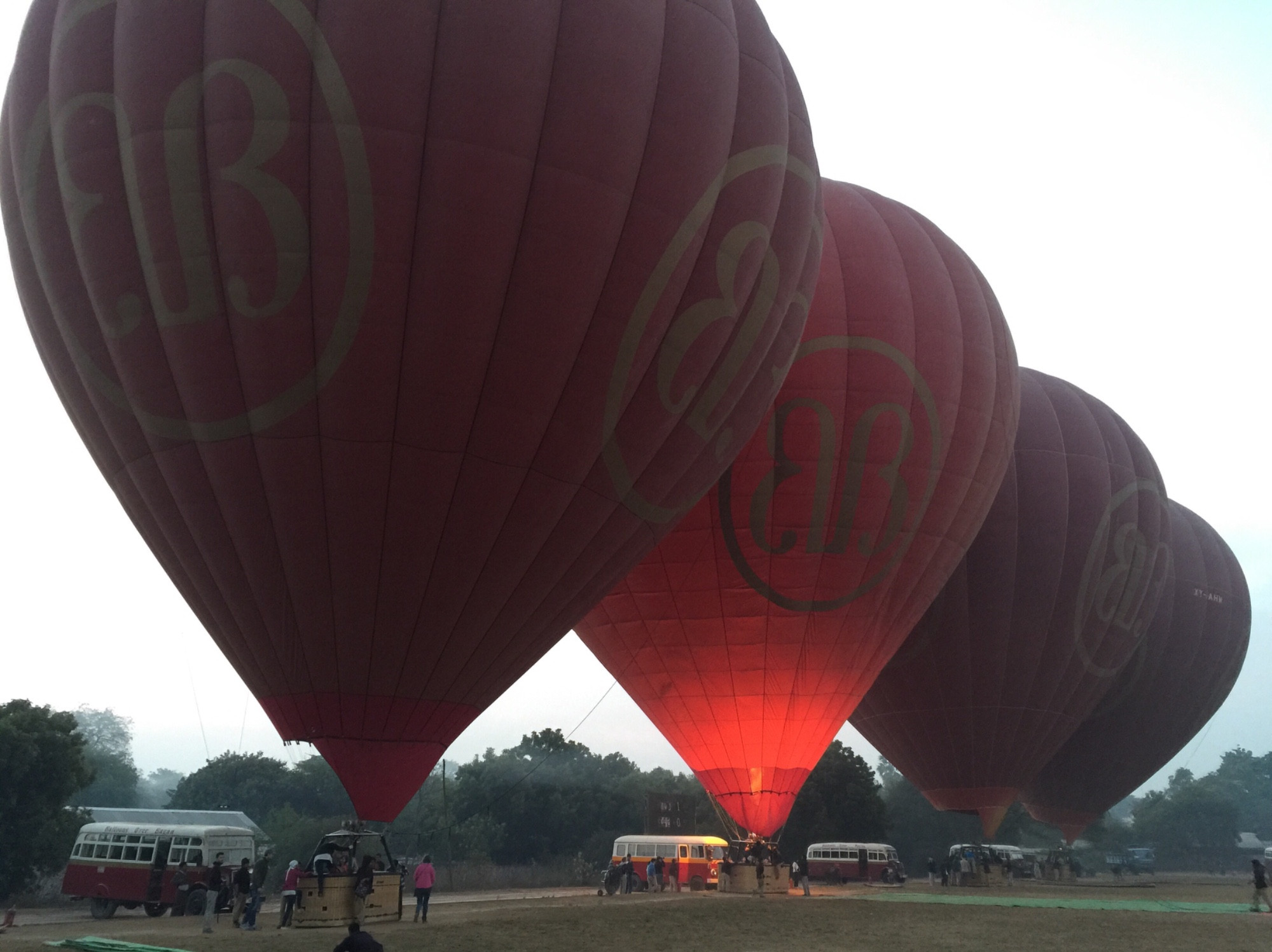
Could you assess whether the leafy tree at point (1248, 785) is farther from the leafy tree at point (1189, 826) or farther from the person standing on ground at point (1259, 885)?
the person standing on ground at point (1259, 885)

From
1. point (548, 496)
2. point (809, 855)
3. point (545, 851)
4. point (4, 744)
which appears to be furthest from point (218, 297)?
point (545, 851)

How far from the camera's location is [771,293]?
12.3 meters

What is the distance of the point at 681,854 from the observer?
25.5m

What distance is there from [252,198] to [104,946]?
7.25 m

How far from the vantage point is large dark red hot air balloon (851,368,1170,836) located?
22062 mm

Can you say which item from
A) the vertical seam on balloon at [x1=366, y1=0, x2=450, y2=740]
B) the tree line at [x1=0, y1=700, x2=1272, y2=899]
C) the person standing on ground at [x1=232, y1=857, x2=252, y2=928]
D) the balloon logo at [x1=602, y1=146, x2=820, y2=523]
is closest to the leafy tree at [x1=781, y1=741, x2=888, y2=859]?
the tree line at [x1=0, y1=700, x2=1272, y2=899]

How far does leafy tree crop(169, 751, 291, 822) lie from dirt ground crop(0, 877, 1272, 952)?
38888 millimetres

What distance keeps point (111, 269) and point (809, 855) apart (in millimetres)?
26504

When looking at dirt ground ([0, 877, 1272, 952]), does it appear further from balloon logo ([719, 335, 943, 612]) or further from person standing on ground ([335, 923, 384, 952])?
balloon logo ([719, 335, 943, 612])

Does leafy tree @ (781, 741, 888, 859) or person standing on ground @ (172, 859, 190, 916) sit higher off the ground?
leafy tree @ (781, 741, 888, 859)

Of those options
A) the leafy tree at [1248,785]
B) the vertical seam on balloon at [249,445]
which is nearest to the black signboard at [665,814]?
the vertical seam on balloon at [249,445]

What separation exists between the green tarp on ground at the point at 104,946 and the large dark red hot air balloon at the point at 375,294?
7.14 feet

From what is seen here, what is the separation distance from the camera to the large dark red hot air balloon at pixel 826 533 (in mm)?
16719

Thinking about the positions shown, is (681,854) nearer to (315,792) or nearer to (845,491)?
(845,491)
